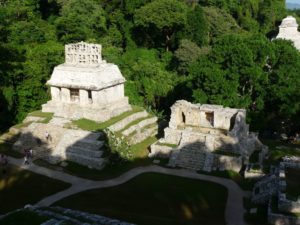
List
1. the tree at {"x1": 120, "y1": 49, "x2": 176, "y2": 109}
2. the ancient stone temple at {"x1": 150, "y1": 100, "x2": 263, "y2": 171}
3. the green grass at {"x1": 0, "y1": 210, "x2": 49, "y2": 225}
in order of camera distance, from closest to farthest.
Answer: the green grass at {"x1": 0, "y1": 210, "x2": 49, "y2": 225}, the ancient stone temple at {"x1": 150, "y1": 100, "x2": 263, "y2": 171}, the tree at {"x1": 120, "y1": 49, "x2": 176, "y2": 109}

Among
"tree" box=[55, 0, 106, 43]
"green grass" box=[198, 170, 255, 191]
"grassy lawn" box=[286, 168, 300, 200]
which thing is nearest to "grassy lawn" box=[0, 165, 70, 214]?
"green grass" box=[198, 170, 255, 191]

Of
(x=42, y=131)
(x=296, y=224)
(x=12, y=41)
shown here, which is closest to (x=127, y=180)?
(x=42, y=131)

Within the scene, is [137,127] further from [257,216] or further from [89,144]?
[257,216]

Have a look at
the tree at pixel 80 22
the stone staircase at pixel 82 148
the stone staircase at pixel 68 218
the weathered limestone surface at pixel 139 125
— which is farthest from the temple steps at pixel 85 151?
the tree at pixel 80 22

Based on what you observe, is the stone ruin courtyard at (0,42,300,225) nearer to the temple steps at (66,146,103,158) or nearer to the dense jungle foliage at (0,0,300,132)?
the temple steps at (66,146,103,158)

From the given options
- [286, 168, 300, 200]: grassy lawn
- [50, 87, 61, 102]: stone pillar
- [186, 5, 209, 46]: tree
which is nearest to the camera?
[286, 168, 300, 200]: grassy lawn

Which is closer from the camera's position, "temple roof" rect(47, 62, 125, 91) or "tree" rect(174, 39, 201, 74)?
"temple roof" rect(47, 62, 125, 91)
